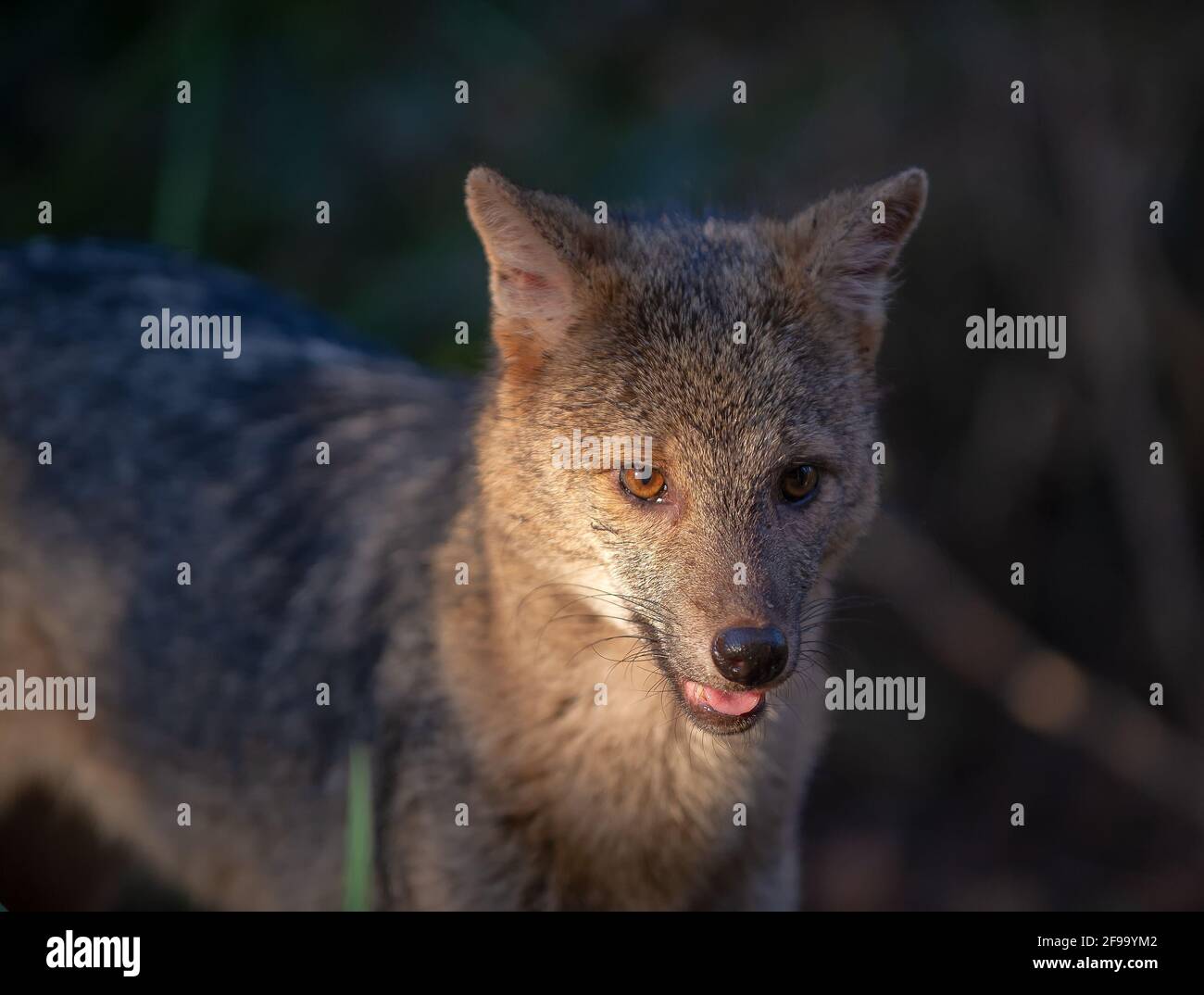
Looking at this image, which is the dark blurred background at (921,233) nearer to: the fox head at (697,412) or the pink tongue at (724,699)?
the fox head at (697,412)

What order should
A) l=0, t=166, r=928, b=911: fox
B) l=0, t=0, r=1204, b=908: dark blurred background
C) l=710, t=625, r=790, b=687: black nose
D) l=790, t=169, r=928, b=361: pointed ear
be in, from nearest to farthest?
l=710, t=625, r=790, b=687: black nose → l=0, t=166, r=928, b=911: fox → l=790, t=169, r=928, b=361: pointed ear → l=0, t=0, r=1204, b=908: dark blurred background

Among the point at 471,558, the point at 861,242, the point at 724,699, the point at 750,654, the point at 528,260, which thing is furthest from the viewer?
the point at 471,558

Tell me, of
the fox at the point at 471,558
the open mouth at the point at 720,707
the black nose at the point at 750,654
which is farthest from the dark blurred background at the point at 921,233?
the black nose at the point at 750,654

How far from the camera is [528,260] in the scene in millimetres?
3504

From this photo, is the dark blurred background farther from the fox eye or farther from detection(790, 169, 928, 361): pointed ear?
the fox eye

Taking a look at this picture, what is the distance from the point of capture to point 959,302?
737cm

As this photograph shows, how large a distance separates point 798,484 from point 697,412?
1.09 ft

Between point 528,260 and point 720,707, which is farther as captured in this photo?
point 528,260

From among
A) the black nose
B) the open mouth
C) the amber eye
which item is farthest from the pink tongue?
the amber eye

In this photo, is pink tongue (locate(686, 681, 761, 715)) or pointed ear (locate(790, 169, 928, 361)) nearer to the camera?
pink tongue (locate(686, 681, 761, 715))

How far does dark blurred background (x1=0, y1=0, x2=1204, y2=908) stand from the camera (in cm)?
689

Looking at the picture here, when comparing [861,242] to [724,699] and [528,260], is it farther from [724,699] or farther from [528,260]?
[724,699]

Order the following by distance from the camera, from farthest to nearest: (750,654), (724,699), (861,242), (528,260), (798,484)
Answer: (861,242)
(528,260)
(798,484)
(724,699)
(750,654)

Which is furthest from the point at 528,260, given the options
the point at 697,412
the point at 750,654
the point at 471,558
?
the point at 750,654
